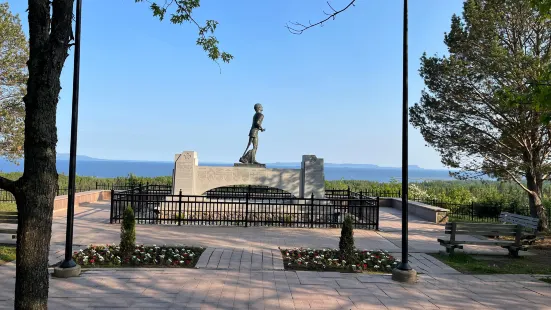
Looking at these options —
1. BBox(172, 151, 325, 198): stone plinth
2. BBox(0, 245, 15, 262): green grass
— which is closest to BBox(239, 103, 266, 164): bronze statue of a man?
BBox(172, 151, 325, 198): stone plinth

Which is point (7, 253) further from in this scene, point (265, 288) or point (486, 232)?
point (486, 232)

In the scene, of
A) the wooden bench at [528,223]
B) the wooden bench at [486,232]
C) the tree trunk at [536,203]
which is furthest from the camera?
the tree trunk at [536,203]

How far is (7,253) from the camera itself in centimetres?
823

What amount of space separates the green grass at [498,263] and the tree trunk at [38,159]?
7.63m

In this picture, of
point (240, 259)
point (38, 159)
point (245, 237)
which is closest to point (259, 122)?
point (245, 237)

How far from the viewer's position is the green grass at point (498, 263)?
26.2ft

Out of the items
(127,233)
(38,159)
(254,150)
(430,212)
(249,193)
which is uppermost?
(254,150)

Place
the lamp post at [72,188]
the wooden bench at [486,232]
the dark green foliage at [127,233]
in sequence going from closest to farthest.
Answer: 1. the lamp post at [72,188]
2. the dark green foliage at [127,233]
3. the wooden bench at [486,232]

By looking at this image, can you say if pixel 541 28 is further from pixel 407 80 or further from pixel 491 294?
pixel 491 294

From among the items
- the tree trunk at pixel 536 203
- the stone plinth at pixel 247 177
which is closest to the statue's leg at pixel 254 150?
the stone plinth at pixel 247 177

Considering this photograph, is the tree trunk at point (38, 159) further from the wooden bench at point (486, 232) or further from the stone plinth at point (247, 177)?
the stone plinth at point (247, 177)

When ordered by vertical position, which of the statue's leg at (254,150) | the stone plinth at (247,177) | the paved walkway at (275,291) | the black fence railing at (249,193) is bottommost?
the paved walkway at (275,291)

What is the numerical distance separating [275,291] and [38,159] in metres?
4.02

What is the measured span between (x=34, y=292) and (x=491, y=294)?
6.57 meters
